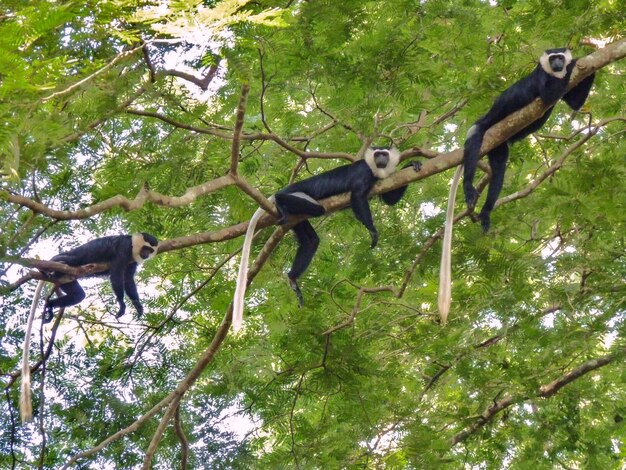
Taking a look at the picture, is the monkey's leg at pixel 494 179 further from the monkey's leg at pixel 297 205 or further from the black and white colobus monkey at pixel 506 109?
the monkey's leg at pixel 297 205

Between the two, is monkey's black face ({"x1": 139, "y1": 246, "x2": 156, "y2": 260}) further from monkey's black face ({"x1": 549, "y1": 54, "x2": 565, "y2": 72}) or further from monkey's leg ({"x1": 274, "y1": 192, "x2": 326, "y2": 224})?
monkey's black face ({"x1": 549, "y1": 54, "x2": 565, "y2": 72})

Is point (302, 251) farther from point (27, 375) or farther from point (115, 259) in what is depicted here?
point (27, 375)

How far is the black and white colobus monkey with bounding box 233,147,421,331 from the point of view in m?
5.23

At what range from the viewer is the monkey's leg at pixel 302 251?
573 cm

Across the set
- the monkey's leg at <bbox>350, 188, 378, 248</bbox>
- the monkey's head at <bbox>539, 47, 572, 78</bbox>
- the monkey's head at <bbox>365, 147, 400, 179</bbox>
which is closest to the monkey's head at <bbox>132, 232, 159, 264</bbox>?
the monkey's leg at <bbox>350, 188, 378, 248</bbox>

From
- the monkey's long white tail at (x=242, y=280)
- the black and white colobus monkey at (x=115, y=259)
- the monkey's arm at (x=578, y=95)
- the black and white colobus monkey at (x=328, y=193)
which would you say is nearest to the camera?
the monkey's long white tail at (x=242, y=280)

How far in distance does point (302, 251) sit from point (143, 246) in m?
1.23

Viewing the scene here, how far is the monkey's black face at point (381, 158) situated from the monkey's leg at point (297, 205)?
0.84m

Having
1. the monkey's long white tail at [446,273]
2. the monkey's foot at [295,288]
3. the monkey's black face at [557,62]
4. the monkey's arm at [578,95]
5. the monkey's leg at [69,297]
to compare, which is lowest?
the monkey's arm at [578,95]

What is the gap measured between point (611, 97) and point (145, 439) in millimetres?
4572

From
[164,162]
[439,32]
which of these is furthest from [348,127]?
[164,162]

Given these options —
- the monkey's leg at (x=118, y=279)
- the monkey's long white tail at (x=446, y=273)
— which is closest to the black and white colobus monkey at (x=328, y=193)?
the monkey's long white tail at (x=446, y=273)

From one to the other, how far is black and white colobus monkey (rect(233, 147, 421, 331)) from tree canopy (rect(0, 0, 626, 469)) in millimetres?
181

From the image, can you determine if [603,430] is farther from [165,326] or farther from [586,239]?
[165,326]
